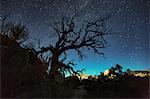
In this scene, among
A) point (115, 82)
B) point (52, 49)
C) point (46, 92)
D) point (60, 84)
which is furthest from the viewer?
point (52, 49)

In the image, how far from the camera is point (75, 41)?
17.2m

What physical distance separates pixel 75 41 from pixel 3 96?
7158 mm

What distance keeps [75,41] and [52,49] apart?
6.49ft

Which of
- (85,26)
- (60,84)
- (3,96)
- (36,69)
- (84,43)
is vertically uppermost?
(85,26)

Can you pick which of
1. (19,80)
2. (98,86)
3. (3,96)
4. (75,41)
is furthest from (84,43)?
(3,96)

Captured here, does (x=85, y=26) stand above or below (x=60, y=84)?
above

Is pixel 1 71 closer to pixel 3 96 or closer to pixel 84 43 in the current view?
pixel 3 96

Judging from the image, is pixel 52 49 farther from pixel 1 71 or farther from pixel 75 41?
pixel 1 71

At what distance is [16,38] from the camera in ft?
65.5

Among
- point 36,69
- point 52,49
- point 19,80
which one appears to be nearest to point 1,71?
point 19,80

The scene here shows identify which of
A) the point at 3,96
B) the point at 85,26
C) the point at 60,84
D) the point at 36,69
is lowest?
the point at 3,96

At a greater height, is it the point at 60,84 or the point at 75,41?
the point at 75,41

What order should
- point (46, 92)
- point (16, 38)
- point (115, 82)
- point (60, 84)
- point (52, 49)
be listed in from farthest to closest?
point (16, 38), point (52, 49), point (115, 82), point (60, 84), point (46, 92)

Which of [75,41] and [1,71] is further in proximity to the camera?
[75,41]
